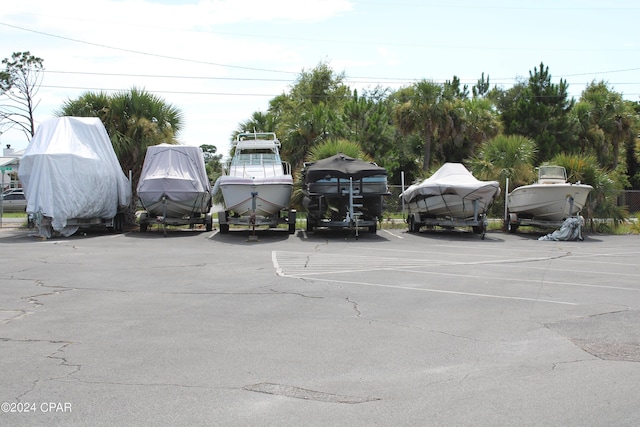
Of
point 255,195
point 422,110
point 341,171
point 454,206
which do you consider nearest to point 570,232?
point 454,206

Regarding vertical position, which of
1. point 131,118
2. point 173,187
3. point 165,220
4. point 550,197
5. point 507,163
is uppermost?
point 131,118

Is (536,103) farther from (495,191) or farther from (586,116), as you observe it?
(495,191)

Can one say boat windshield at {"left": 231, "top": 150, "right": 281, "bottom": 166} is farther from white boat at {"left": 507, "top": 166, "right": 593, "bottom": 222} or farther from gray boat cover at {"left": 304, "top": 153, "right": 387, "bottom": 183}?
white boat at {"left": 507, "top": 166, "right": 593, "bottom": 222}

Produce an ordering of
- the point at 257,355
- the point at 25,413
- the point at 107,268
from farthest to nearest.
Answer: the point at 107,268 → the point at 257,355 → the point at 25,413

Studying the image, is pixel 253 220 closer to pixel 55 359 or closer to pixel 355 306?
pixel 355 306

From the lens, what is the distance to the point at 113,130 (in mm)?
26047

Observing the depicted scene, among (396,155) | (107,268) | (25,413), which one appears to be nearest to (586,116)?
(396,155)

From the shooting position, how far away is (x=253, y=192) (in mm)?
20422

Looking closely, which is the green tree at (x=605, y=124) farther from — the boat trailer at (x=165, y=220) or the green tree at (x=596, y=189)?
the boat trailer at (x=165, y=220)

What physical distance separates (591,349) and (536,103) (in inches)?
1497

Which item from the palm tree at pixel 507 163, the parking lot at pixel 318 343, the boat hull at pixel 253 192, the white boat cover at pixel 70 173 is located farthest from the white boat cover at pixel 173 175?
the palm tree at pixel 507 163

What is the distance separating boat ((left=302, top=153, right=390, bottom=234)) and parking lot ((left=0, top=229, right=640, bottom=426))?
6282 mm

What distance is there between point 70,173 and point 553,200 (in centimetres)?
1623

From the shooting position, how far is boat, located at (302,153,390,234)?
20.7 meters
